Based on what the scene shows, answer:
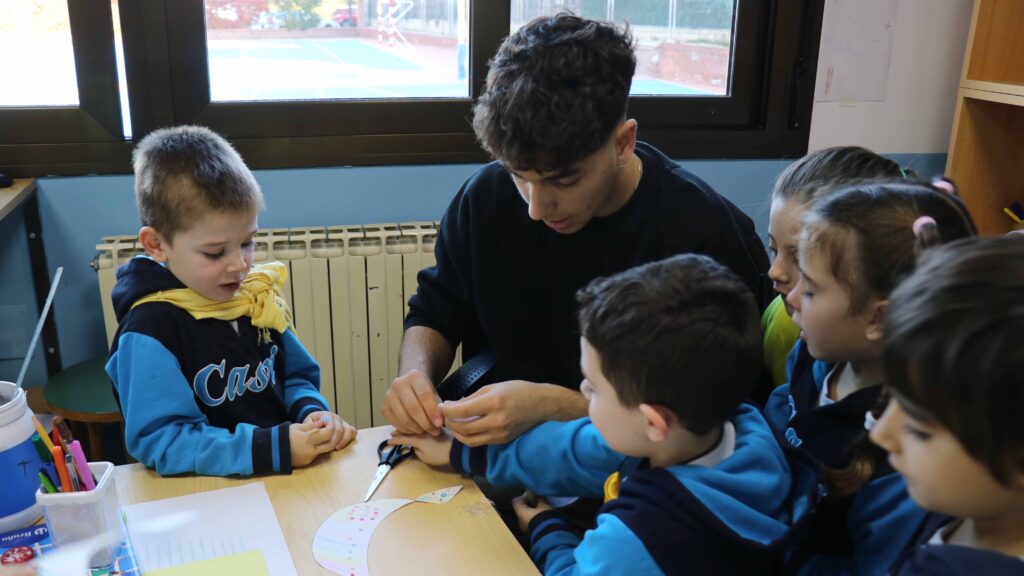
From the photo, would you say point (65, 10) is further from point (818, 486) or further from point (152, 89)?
point (818, 486)

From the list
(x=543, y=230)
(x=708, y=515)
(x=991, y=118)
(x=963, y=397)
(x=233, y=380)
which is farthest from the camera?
(x=991, y=118)

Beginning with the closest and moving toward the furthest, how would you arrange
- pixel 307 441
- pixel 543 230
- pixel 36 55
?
pixel 307 441
pixel 543 230
pixel 36 55

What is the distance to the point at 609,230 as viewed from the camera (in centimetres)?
141

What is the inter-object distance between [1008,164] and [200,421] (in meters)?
2.48

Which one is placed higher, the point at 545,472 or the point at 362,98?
the point at 362,98

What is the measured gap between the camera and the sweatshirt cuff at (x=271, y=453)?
3.86ft

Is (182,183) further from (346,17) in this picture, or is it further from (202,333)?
(346,17)

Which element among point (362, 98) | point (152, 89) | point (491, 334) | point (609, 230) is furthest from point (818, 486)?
point (152, 89)

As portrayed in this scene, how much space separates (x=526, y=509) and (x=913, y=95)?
2.15 metres

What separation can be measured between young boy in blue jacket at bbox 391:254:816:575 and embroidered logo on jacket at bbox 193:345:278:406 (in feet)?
1.96

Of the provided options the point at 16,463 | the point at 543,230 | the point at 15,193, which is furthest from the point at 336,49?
the point at 16,463

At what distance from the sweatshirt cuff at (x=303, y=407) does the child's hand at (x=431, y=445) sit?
7.9 inches

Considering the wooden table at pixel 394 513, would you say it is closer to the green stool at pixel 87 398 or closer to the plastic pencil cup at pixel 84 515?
the plastic pencil cup at pixel 84 515

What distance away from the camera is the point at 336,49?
2.37m
